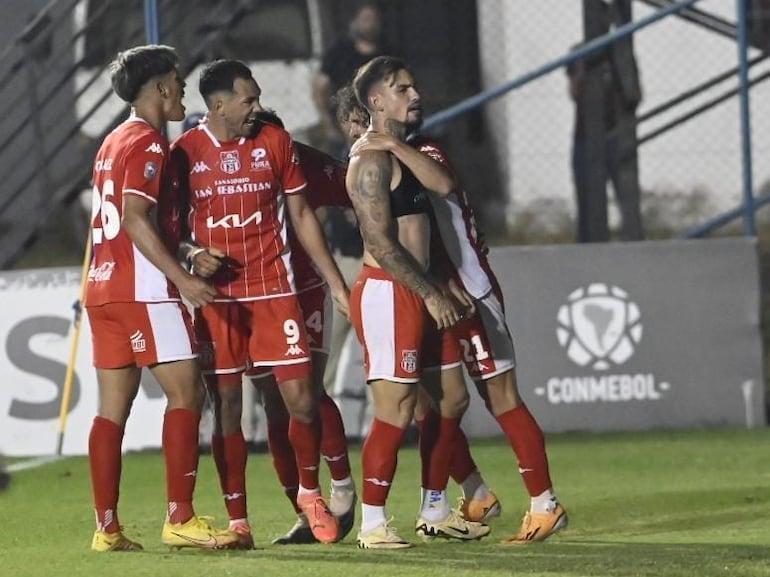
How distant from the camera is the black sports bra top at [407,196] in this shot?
7.96m

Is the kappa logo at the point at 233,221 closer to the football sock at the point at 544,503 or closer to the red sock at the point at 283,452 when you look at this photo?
the red sock at the point at 283,452

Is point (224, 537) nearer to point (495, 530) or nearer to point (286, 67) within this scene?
point (495, 530)

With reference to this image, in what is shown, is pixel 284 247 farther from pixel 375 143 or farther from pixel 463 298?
pixel 463 298

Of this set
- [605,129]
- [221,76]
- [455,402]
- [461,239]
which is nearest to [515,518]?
[455,402]

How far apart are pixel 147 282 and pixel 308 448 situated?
3.30 ft

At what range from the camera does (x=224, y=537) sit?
7895 millimetres

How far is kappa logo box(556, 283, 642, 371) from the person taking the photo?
41.9 feet

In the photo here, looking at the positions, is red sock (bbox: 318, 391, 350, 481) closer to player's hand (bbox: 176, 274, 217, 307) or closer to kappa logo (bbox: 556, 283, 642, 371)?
player's hand (bbox: 176, 274, 217, 307)

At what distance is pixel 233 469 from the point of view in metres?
8.18

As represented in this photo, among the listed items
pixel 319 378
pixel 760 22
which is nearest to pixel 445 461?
pixel 319 378

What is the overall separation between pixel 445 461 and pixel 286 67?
1015 cm

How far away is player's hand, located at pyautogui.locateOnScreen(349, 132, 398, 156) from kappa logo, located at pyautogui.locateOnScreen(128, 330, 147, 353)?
3.58ft

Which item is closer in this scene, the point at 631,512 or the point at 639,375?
the point at 631,512

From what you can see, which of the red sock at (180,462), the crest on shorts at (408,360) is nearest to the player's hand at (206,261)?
the red sock at (180,462)
